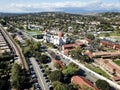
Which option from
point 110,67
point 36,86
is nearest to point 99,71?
point 110,67

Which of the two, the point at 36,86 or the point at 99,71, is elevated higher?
the point at 36,86

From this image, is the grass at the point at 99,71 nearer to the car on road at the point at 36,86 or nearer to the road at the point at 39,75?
the road at the point at 39,75

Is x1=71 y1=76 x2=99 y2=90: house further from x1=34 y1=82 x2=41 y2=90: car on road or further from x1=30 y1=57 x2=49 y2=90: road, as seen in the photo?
x1=34 y1=82 x2=41 y2=90: car on road

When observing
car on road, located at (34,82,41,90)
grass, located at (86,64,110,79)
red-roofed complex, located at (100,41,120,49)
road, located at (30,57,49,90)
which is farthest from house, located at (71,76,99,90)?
red-roofed complex, located at (100,41,120,49)

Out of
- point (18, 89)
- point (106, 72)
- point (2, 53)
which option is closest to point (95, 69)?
point (106, 72)

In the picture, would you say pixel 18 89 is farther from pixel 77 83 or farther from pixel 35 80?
pixel 77 83

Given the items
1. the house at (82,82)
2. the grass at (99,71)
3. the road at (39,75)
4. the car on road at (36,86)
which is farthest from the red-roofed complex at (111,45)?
the car on road at (36,86)

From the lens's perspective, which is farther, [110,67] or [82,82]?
[110,67]

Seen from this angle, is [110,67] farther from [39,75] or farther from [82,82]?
[39,75]

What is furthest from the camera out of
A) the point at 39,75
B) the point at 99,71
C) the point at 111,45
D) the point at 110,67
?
the point at 111,45

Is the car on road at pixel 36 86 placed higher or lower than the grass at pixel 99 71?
higher

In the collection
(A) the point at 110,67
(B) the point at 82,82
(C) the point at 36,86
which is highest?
(B) the point at 82,82
